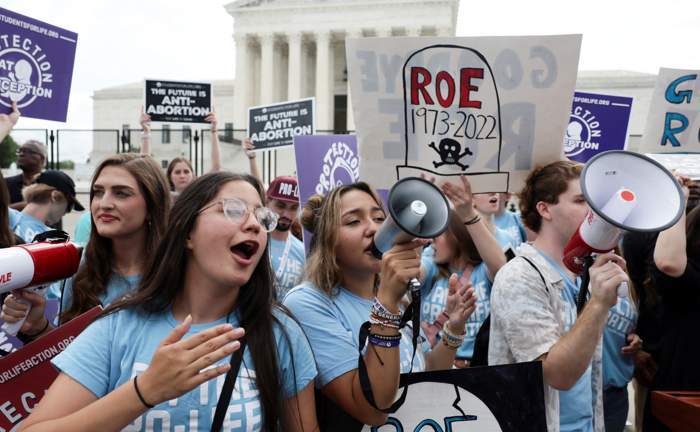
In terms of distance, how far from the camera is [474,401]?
2.33 m

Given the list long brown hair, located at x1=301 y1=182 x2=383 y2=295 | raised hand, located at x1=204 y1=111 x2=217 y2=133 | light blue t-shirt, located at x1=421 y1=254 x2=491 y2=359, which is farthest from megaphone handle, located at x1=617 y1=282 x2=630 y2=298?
raised hand, located at x1=204 y1=111 x2=217 y2=133

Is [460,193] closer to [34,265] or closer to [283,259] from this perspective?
[34,265]

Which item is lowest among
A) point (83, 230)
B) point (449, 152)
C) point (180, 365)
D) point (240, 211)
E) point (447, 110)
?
point (83, 230)

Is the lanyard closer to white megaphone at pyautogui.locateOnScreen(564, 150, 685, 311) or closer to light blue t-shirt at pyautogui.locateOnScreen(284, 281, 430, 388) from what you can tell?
light blue t-shirt at pyautogui.locateOnScreen(284, 281, 430, 388)

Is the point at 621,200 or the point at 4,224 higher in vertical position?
the point at 621,200

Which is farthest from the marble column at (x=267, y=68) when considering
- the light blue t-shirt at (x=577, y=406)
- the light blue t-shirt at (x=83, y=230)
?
the light blue t-shirt at (x=577, y=406)

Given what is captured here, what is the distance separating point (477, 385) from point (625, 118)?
4.62 meters

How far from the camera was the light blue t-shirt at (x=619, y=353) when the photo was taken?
3426 millimetres

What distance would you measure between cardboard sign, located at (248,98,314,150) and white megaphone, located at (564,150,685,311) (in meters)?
6.81

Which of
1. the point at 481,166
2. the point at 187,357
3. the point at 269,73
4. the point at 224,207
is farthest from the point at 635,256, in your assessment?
the point at 269,73

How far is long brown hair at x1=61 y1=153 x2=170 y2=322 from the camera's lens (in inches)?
124

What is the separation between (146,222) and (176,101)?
6.03 meters

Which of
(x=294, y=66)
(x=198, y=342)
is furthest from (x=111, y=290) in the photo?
(x=294, y=66)

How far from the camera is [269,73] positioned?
46750 mm
